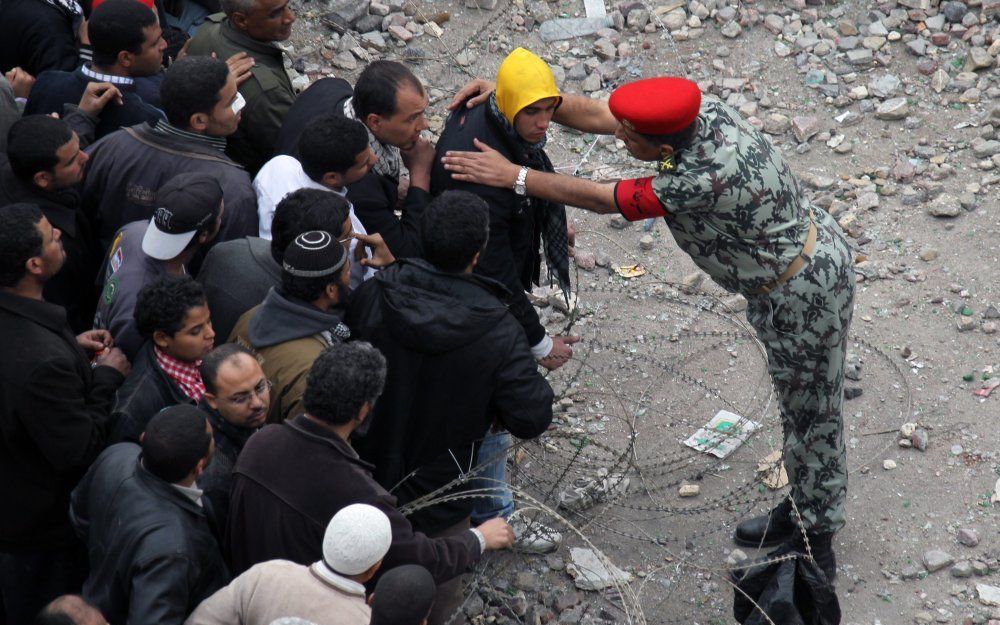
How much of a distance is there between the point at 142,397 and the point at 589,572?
2132 millimetres

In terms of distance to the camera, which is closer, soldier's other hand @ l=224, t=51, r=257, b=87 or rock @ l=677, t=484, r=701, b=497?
soldier's other hand @ l=224, t=51, r=257, b=87

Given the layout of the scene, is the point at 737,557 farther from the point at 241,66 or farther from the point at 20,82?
the point at 20,82

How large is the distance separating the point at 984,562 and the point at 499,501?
216 centimetres

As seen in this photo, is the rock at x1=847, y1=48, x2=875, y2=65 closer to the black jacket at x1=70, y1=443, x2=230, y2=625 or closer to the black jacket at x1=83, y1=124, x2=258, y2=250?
the black jacket at x1=83, y1=124, x2=258, y2=250

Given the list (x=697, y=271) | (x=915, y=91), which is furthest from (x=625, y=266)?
(x=915, y=91)

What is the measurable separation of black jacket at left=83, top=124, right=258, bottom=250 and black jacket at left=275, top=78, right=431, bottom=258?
0.35m

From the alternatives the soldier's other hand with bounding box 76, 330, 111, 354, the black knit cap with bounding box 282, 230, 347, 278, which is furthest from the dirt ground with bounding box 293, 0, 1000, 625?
the soldier's other hand with bounding box 76, 330, 111, 354

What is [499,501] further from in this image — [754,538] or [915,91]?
[915,91]

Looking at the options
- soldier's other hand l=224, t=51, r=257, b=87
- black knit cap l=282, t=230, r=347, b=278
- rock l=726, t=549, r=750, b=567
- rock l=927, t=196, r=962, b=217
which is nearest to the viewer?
black knit cap l=282, t=230, r=347, b=278

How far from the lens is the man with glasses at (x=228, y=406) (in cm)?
335

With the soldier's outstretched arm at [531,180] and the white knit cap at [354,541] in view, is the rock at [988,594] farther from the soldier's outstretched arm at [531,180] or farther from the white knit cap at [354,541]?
the white knit cap at [354,541]

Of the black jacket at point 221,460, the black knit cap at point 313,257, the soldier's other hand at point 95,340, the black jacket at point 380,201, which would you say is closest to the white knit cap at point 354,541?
the black jacket at point 221,460

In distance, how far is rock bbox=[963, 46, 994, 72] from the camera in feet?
24.3

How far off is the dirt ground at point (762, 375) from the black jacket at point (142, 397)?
129cm
